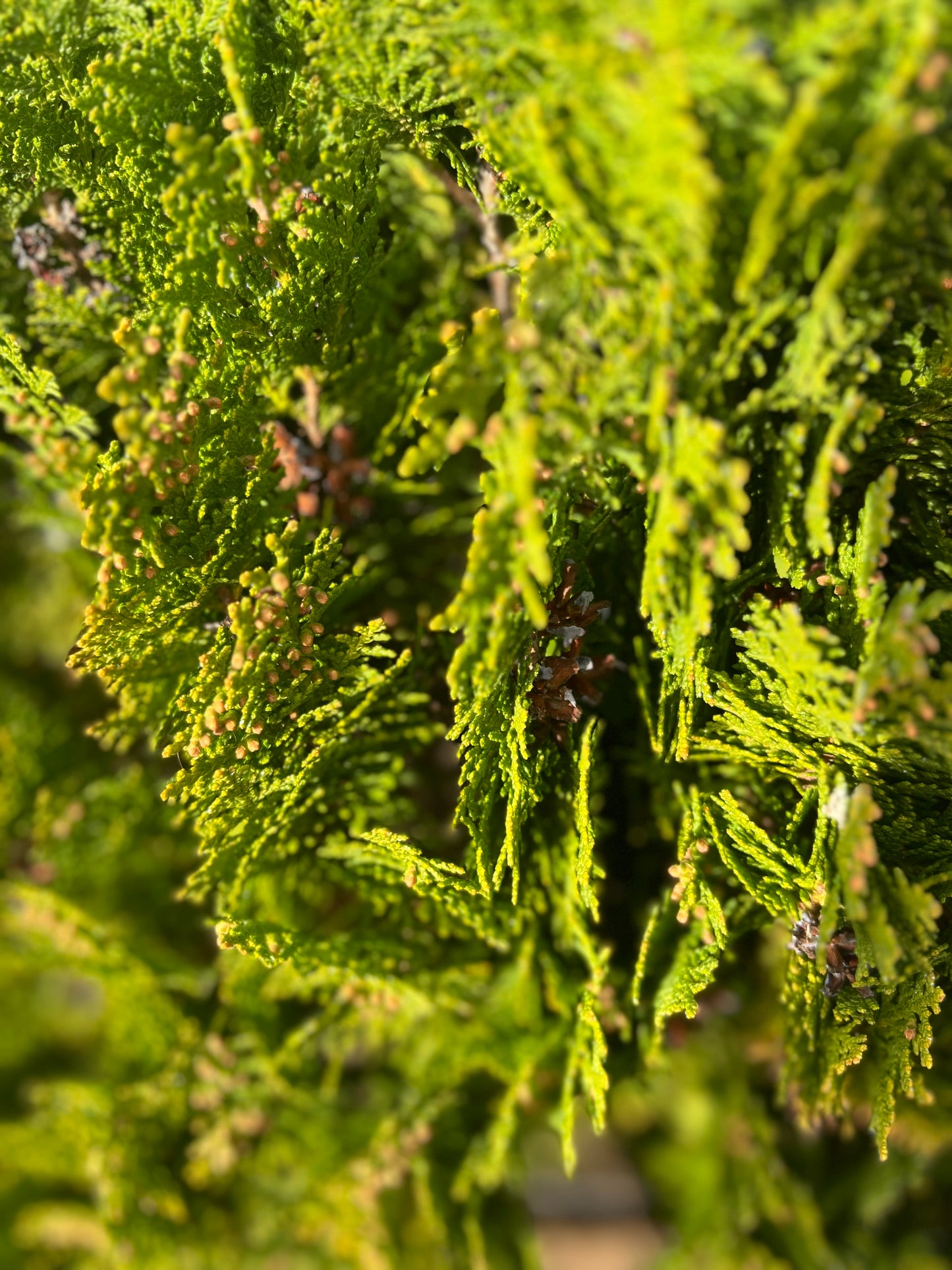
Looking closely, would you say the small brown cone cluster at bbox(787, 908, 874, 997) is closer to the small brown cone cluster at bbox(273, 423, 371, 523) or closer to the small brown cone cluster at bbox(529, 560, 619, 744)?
the small brown cone cluster at bbox(529, 560, 619, 744)

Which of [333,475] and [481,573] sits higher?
[333,475]

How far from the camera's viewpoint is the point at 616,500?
26.5 inches

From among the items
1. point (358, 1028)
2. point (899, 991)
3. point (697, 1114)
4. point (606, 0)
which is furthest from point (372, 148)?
point (697, 1114)

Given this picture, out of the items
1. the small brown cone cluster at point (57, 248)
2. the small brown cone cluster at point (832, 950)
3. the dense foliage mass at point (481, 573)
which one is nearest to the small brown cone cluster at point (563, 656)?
the dense foliage mass at point (481, 573)

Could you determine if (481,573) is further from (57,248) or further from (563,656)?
(57,248)

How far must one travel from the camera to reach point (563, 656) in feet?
2.49

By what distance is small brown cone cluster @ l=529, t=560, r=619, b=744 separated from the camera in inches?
29.2

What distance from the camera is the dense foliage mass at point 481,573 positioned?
0.55 m

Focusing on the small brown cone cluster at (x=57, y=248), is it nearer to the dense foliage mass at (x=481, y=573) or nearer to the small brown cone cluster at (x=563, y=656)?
the dense foliage mass at (x=481, y=573)

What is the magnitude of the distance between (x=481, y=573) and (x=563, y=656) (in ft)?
0.71

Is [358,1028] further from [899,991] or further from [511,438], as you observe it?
[511,438]

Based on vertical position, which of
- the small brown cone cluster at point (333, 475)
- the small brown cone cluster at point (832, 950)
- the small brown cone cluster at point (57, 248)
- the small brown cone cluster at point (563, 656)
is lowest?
the small brown cone cluster at point (832, 950)

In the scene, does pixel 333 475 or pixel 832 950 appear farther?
pixel 333 475

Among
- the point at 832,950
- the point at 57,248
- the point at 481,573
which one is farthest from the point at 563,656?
the point at 57,248
